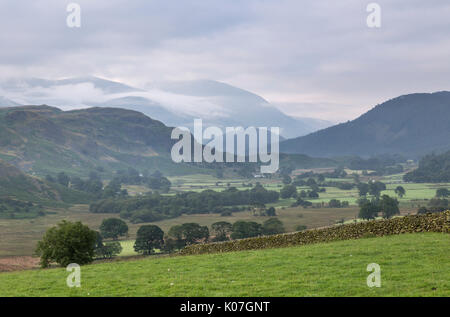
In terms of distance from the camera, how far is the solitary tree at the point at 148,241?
96938 mm

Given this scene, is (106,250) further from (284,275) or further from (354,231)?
(284,275)

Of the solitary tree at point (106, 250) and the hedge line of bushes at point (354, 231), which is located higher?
the hedge line of bushes at point (354, 231)

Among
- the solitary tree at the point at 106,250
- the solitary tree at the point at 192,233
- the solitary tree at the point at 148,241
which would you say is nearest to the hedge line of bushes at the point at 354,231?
the solitary tree at the point at 106,250

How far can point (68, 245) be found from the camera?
4078 cm

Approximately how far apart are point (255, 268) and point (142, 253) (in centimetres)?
7445

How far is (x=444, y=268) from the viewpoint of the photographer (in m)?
22.8

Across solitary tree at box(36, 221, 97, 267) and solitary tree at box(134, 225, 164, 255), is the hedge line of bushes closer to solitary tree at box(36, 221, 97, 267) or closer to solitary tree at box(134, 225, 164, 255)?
solitary tree at box(36, 221, 97, 267)

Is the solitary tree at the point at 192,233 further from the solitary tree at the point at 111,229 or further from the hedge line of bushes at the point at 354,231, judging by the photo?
the hedge line of bushes at the point at 354,231

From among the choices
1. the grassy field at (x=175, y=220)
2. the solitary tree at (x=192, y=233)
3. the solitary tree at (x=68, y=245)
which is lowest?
the grassy field at (x=175, y=220)

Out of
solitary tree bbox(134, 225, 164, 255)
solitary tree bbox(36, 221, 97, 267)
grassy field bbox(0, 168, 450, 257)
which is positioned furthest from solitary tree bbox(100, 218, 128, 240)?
solitary tree bbox(36, 221, 97, 267)

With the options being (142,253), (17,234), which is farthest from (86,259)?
(17,234)

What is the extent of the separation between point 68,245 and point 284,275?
77.6ft

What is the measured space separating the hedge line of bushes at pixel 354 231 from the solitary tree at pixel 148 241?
2231 inches
